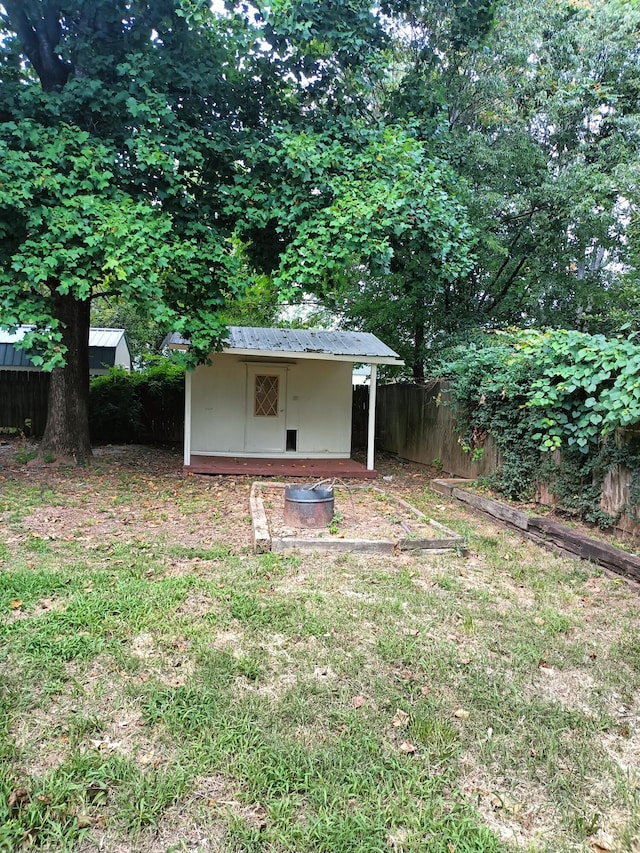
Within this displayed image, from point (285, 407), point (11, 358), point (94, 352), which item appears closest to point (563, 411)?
point (285, 407)

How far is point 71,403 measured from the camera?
8.97 m

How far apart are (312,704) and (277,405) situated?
29.0 feet

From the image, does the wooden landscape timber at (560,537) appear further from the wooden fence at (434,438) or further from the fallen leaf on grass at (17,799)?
the fallen leaf on grass at (17,799)

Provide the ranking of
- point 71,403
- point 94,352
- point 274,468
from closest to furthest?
point 71,403 → point 274,468 → point 94,352

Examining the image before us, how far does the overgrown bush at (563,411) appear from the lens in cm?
497

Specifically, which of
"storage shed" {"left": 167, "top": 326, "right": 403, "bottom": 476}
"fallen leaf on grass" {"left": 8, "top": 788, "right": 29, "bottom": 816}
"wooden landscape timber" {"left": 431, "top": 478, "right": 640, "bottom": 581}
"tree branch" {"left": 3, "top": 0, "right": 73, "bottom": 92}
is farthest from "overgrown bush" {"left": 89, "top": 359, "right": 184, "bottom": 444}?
"fallen leaf on grass" {"left": 8, "top": 788, "right": 29, "bottom": 816}

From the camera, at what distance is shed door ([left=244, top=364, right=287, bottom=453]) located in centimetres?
1101

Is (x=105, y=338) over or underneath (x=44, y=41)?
underneath

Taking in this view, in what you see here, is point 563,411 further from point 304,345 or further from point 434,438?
point 304,345

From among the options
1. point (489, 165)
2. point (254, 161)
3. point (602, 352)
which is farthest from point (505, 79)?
point (602, 352)

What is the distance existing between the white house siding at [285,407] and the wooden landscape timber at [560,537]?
14.9 feet

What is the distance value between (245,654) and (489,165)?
11.4 meters

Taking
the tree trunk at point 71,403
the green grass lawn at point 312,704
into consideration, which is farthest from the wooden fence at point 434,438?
the tree trunk at point 71,403

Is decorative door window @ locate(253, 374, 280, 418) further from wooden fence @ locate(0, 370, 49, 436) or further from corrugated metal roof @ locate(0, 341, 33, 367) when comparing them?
corrugated metal roof @ locate(0, 341, 33, 367)
